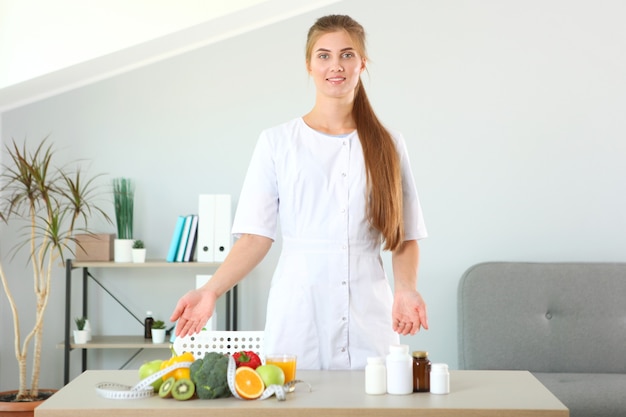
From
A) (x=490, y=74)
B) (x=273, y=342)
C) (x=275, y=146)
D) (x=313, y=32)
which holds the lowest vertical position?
(x=273, y=342)

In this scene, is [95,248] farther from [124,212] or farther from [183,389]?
[183,389]

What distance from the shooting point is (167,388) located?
1.77m

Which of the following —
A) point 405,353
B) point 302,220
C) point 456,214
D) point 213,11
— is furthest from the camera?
point 456,214

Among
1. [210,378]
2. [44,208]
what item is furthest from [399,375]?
[44,208]

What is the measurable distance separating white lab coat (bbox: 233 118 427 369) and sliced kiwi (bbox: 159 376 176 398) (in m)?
0.42

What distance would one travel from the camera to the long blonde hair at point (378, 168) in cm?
214

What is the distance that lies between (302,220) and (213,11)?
2.19 meters

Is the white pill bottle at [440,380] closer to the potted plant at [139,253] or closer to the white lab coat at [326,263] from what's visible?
the white lab coat at [326,263]

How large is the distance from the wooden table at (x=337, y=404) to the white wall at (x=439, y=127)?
8.55 ft

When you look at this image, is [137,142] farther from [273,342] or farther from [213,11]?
[273,342]

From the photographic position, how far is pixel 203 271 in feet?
14.7

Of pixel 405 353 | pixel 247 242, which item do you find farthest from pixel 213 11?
pixel 405 353

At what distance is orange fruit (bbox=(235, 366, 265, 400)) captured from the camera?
1753 millimetres

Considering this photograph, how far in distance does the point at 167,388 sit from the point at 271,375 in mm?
202
